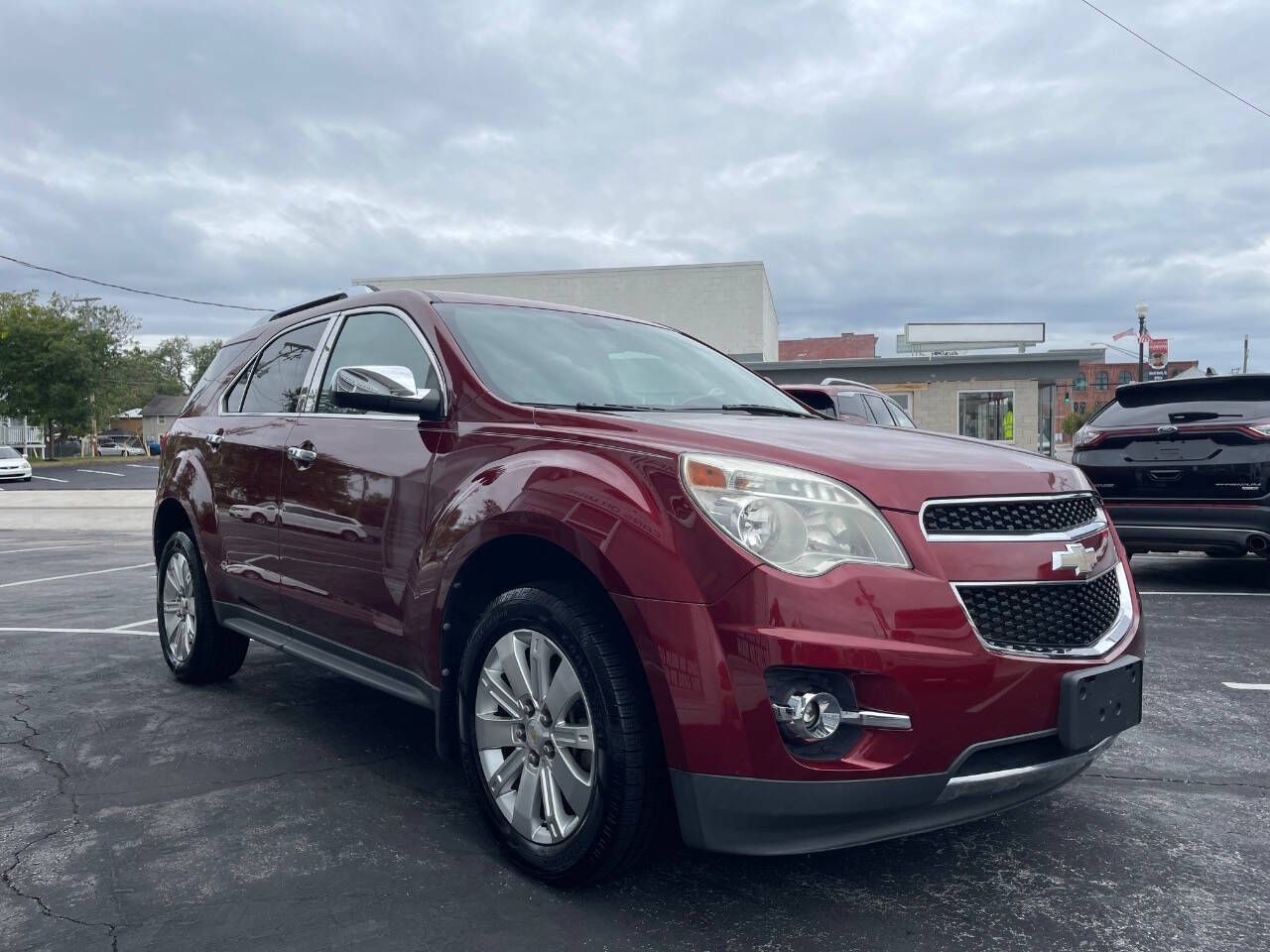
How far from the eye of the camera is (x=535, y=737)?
9.58ft

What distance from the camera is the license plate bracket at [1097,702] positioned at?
104 inches

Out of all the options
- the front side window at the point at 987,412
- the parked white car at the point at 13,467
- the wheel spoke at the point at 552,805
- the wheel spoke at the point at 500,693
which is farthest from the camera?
the parked white car at the point at 13,467

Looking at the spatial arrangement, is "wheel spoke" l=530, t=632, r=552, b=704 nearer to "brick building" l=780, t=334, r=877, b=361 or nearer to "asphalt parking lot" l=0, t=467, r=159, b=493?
"asphalt parking lot" l=0, t=467, r=159, b=493

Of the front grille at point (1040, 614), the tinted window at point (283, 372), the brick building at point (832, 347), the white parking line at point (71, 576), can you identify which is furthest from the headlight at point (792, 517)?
the brick building at point (832, 347)

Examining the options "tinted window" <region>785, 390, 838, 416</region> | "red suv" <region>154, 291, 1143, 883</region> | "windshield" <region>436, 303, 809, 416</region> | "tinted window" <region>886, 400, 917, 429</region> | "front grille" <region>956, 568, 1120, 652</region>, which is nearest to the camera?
"red suv" <region>154, 291, 1143, 883</region>

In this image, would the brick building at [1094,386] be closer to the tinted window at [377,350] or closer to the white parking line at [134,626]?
the white parking line at [134,626]

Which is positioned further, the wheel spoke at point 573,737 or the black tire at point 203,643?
the black tire at point 203,643

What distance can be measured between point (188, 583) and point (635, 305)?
37024 mm

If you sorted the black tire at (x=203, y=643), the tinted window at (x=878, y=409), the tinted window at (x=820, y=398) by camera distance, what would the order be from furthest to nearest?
the tinted window at (x=878, y=409) < the tinted window at (x=820, y=398) < the black tire at (x=203, y=643)

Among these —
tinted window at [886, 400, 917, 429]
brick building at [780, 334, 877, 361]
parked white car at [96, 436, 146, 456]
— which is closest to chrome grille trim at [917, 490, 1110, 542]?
tinted window at [886, 400, 917, 429]

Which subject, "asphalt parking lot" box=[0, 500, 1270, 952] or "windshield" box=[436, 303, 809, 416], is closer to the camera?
"asphalt parking lot" box=[0, 500, 1270, 952]

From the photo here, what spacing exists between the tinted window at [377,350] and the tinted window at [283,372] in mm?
233

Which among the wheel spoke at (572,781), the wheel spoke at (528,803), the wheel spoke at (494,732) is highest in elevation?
the wheel spoke at (494,732)

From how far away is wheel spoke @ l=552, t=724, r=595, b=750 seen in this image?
2.73 metres
